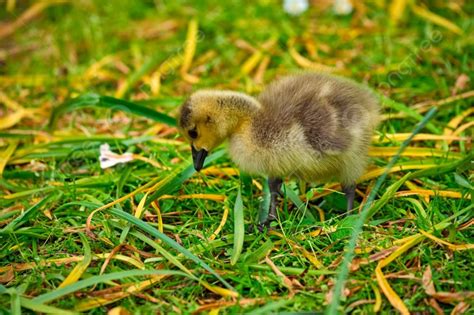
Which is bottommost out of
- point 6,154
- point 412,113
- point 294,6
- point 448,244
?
point 6,154

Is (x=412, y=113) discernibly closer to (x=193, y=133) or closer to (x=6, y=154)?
(x=193, y=133)

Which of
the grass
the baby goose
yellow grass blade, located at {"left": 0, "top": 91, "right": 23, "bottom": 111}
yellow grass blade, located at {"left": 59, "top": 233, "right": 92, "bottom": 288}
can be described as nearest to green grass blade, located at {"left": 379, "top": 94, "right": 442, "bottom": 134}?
the grass

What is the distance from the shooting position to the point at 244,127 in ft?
8.45

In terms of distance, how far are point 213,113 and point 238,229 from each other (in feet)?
1.51

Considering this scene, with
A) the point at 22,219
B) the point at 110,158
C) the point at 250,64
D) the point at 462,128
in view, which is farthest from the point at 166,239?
the point at 250,64

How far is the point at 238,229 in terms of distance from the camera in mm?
2467

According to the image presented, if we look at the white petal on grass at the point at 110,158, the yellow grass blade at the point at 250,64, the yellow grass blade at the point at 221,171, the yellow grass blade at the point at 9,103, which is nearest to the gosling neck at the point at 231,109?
the yellow grass blade at the point at 221,171

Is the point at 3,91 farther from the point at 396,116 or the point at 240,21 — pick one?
the point at 396,116

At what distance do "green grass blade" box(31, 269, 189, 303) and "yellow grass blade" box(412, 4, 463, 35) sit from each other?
103 inches

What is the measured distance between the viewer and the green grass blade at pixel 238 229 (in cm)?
235

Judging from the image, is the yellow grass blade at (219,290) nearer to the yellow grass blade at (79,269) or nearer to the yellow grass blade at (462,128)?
the yellow grass blade at (79,269)

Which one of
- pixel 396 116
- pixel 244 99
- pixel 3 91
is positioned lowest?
pixel 3 91

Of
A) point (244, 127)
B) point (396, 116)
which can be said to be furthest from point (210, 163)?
point (396, 116)

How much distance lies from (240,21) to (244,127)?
2.02 m
